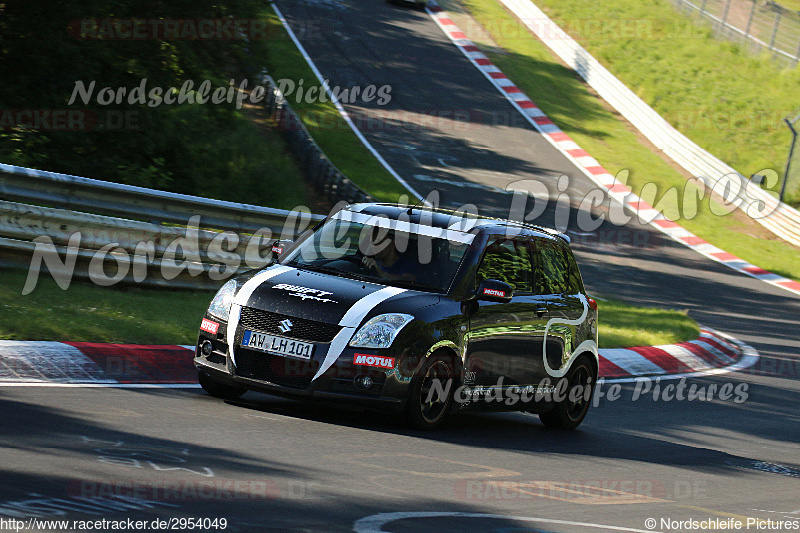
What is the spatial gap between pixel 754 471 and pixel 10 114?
1289cm

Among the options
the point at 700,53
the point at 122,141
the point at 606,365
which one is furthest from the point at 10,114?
the point at 700,53

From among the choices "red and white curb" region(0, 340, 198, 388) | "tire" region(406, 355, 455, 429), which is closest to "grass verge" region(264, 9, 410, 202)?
"red and white curb" region(0, 340, 198, 388)

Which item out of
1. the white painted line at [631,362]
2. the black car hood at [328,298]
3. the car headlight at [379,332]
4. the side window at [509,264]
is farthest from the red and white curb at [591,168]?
the car headlight at [379,332]

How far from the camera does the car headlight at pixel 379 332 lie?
7.79 metres

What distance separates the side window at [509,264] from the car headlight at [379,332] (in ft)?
4.07

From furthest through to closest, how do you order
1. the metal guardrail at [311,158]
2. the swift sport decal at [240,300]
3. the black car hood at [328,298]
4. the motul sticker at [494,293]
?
the metal guardrail at [311,158] → the motul sticker at [494,293] → the swift sport decal at [240,300] → the black car hood at [328,298]

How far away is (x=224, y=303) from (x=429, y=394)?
168 cm

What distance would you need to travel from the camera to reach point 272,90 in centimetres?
2744

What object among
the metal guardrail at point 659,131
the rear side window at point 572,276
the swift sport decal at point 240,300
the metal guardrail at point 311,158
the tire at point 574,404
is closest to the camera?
the swift sport decal at point 240,300

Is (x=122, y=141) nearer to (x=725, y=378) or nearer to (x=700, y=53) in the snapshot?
(x=725, y=378)

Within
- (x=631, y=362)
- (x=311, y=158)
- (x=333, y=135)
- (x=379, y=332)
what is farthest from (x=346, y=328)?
(x=333, y=135)

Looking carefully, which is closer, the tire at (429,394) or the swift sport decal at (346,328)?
the swift sport decal at (346,328)

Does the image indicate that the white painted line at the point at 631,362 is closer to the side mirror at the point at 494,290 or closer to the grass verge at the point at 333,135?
the side mirror at the point at 494,290

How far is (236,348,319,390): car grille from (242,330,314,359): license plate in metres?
0.04
